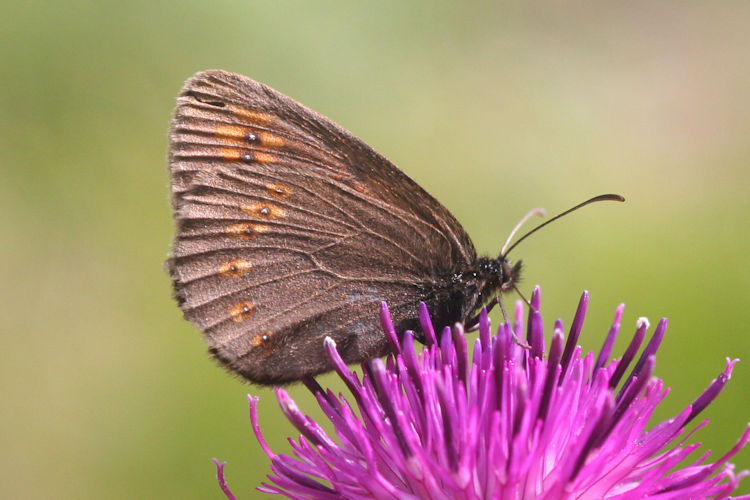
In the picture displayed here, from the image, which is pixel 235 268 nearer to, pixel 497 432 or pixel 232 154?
pixel 232 154

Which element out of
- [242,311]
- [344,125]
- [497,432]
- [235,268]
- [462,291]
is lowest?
[497,432]

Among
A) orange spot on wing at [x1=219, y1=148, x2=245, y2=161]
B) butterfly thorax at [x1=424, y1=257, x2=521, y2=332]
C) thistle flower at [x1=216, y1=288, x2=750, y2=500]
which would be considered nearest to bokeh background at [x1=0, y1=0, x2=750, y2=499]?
thistle flower at [x1=216, y1=288, x2=750, y2=500]

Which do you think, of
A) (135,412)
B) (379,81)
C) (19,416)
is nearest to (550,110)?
(379,81)

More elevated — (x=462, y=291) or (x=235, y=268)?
(x=235, y=268)

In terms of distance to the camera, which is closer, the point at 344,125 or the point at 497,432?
the point at 497,432

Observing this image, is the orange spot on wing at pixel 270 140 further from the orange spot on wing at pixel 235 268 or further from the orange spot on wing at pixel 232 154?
the orange spot on wing at pixel 235 268

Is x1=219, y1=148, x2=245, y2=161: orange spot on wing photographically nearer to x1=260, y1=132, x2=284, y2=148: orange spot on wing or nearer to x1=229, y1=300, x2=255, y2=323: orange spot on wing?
x1=260, y1=132, x2=284, y2=148: orange spot on wing

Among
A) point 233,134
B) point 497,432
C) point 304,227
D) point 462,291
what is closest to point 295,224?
point 304,227
